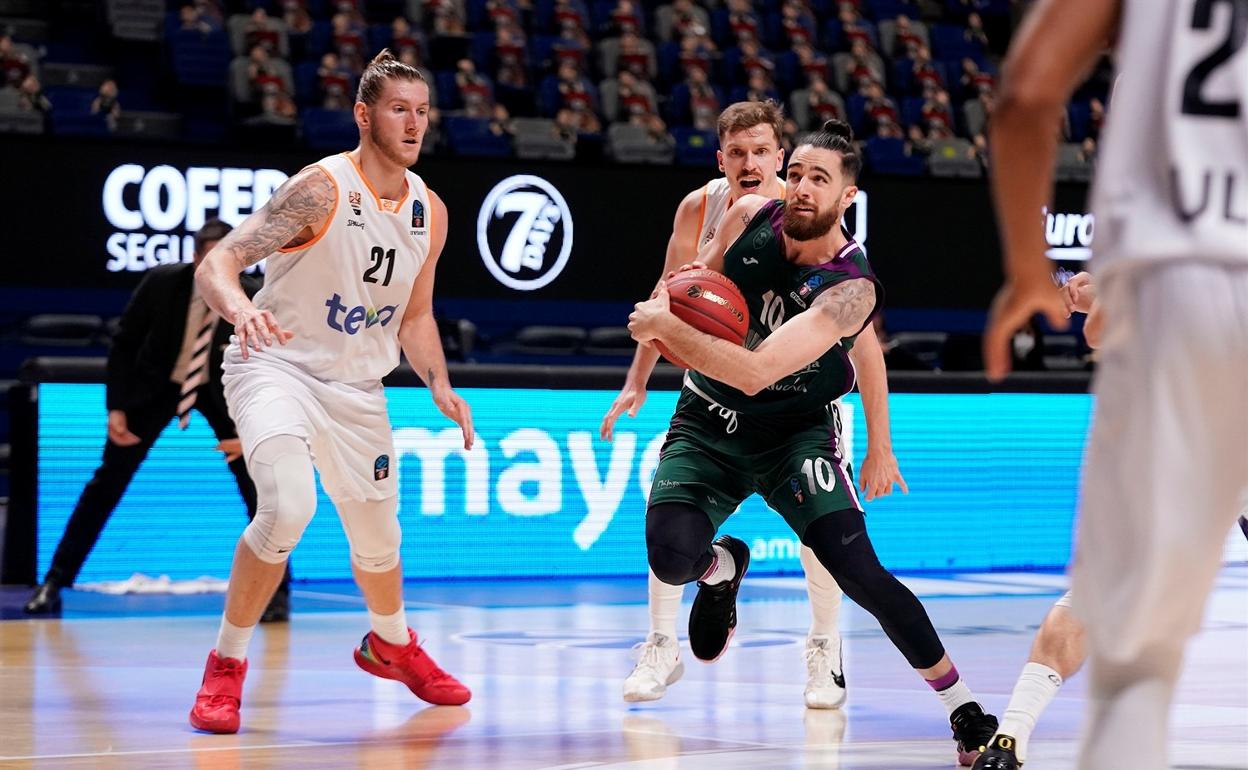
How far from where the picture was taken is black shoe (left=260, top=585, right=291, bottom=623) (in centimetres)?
826

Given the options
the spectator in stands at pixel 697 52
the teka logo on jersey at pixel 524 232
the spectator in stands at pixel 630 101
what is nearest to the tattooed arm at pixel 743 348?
the teka logo on jersey at pixel 524 232

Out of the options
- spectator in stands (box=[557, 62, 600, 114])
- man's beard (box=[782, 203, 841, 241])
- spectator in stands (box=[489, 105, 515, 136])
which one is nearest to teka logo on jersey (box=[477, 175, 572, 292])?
spectator in stands (box=[489, 105, 515, 136])

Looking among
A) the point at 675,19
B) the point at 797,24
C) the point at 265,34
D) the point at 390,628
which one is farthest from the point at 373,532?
the point at 797,24

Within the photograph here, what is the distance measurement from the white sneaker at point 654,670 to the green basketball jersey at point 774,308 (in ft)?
3.23

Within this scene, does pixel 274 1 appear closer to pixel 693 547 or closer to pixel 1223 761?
pixel 693 547

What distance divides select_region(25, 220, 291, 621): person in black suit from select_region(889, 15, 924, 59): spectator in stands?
12512 millimetres

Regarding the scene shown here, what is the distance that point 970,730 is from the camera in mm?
4793

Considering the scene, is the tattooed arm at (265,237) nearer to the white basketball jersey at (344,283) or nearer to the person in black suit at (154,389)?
the white basketball jersey at (344,283)

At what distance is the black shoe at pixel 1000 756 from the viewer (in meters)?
4.30

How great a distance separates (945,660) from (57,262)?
33.1ft

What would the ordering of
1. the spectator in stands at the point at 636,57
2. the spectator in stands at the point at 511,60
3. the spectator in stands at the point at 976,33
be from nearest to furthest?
the spectator in stands at the point at 511,60 → the spectator in stands at the point at 636,57 → the spectator in stands at the point at 976,33

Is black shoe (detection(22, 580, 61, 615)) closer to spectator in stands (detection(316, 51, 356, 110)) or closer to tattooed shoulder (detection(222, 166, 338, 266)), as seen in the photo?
tattooed shoulder (detection(222, 166, 338, 266))

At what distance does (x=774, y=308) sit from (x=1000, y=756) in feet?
5.41

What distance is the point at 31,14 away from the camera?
16.4 meters
